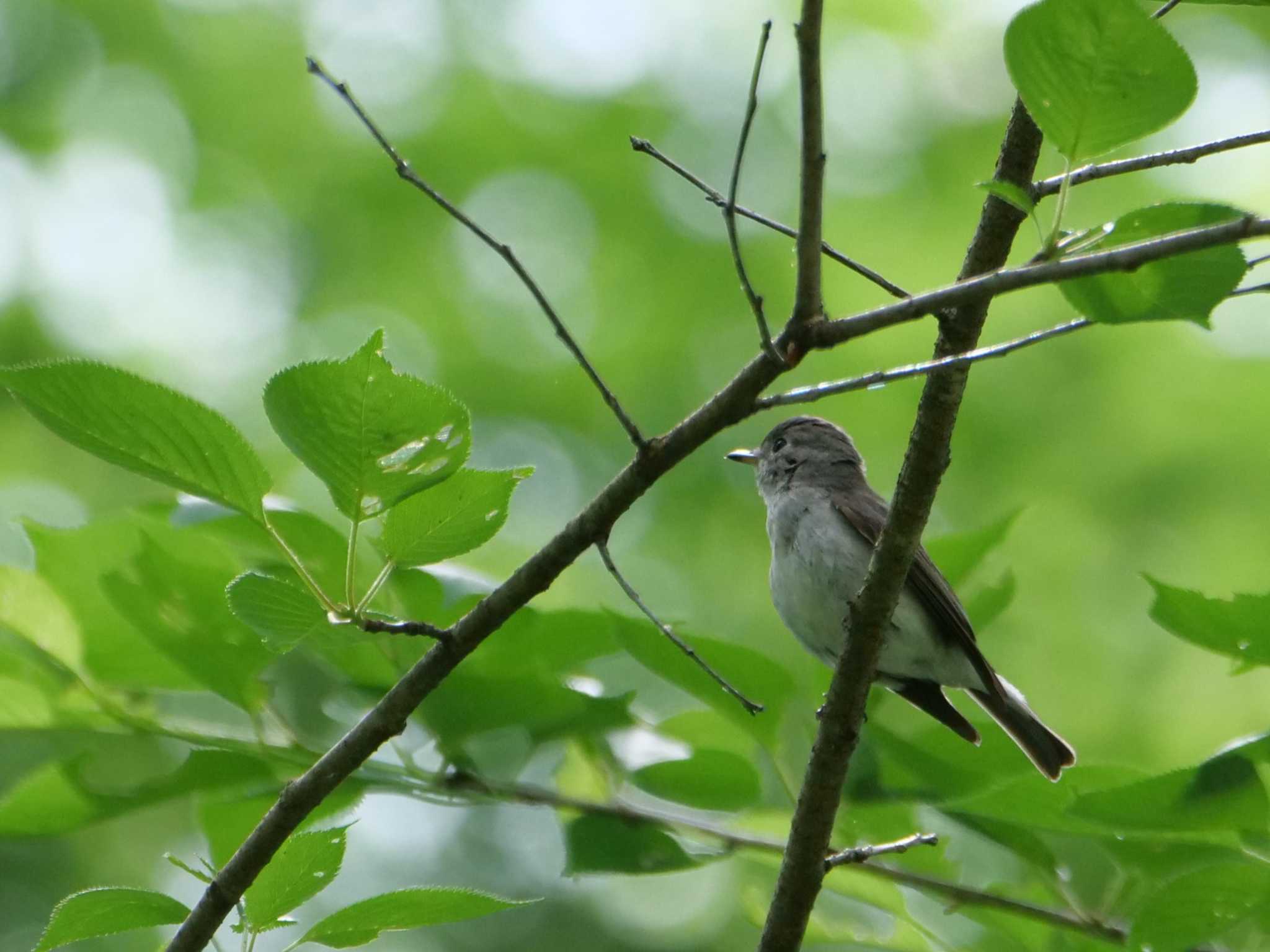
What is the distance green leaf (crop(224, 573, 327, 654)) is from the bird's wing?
94.1 inches

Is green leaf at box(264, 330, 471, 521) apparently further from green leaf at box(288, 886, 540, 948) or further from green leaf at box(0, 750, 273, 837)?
green leaf at box(0, 750, 273, 837)

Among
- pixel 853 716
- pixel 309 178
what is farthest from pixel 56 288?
pixel 853 716

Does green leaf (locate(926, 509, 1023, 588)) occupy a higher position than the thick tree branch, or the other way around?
green leaf (locate(926, 509, 1023, 588))

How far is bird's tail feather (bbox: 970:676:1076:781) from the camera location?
4.70 m

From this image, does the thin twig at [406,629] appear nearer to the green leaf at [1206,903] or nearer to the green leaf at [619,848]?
the green leaf at [619,848]

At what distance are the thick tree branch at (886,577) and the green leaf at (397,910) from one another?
0.88 metres

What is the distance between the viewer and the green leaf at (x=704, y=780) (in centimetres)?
291

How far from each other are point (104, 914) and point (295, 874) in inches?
11.4

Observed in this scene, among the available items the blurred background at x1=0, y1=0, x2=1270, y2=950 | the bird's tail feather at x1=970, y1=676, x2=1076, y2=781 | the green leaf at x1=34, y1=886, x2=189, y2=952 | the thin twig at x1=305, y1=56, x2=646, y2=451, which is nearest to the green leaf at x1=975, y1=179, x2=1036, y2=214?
the thin twig at x1=305, y1=56, x2=646, y2=451

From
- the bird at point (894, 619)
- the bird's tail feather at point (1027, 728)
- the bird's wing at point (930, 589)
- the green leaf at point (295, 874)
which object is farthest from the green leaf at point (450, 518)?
the bird's tail feather at point (1027, 728)

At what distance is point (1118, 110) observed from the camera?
1.63 metres

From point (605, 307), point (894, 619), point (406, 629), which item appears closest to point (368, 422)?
point (406, 629)

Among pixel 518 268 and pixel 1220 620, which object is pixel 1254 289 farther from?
pixel 518 268

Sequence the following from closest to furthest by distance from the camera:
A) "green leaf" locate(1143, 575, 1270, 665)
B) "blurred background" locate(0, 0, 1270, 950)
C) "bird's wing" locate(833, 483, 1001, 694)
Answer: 1. "green leaf" locate(1143, 575, 1270, 665)
2. "bird's wing" locate(833, 483, 1001, 694)
3. "blurred background" locate(0, 0, 1270, 950)
